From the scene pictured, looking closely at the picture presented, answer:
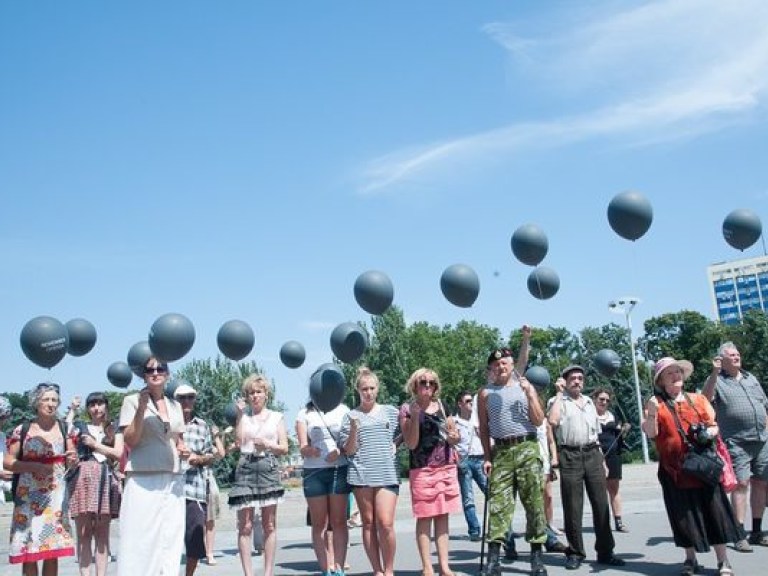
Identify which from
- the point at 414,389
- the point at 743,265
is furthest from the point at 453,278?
the point at 743,265

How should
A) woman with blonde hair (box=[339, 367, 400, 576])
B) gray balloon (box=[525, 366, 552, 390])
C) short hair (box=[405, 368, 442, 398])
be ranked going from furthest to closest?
gray balloon (box=[525, 366, 552, 390]) → short hair (box=[405, 368, 442, 398]) → woman with blonde hair (box=[339, 367, 400, 576])

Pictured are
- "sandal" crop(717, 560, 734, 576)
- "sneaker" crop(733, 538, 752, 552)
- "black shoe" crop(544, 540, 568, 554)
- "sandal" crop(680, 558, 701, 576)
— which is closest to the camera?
"sandal" crop(717, 560, 734, 576)

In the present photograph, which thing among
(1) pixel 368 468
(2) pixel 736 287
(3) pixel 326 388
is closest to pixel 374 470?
(1) pixel 368 468

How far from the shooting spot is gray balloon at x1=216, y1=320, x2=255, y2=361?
10.4 m

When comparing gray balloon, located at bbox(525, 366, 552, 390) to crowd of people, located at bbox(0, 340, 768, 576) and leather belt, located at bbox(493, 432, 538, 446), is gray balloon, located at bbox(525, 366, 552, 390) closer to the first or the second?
crowd of people, located at bbox(0, 340, 768, 576)

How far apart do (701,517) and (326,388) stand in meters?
3.63

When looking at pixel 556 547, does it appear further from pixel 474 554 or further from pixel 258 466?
pixel 258 466

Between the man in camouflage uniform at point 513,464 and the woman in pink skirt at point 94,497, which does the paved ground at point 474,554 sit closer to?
the man in camouflage uniform at point 513,464

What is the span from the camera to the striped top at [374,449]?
7.15 m

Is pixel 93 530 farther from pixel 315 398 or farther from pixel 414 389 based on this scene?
pixel 414 389

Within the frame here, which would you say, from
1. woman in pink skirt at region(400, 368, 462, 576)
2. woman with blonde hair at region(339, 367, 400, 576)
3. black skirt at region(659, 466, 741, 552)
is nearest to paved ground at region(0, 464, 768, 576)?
black skirt at region(659, 466, 741, 552)

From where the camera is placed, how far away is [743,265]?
155625 millimetres

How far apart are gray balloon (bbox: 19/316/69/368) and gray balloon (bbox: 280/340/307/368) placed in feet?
9.60

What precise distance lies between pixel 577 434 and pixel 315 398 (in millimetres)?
2700
